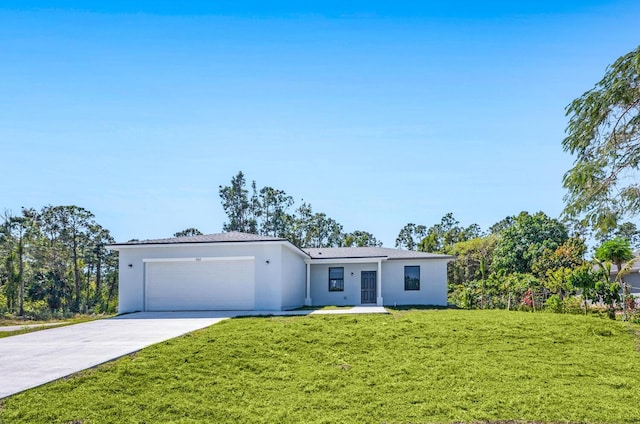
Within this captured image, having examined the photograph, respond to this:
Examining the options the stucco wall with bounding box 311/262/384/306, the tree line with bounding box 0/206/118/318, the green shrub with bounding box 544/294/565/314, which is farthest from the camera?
the tree line with bounding box 0/206/118/318

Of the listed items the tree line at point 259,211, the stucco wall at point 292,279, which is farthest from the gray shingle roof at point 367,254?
the tree line at point 259,211

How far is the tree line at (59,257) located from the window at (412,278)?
20589mm

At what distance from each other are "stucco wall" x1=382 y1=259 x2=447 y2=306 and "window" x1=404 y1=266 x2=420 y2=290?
15 centimetres

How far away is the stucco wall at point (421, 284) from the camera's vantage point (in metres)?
22.7

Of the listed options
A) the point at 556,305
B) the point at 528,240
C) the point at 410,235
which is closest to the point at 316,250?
the point at 556,305

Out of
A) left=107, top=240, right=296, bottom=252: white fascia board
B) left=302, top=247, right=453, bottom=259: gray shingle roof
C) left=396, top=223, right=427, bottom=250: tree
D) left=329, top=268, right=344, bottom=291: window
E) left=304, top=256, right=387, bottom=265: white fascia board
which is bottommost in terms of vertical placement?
left=329, top=268, right=344, bottom=291: window

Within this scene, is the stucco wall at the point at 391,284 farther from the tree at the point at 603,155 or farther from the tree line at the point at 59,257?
the tree line at the point at 59,257

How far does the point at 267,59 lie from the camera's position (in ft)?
45.8

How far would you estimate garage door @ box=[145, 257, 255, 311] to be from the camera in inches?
740

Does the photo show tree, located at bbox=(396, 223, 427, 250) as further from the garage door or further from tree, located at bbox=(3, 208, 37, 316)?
the garage door

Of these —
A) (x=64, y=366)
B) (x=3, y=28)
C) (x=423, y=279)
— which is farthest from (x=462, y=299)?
(x=3, y=28)

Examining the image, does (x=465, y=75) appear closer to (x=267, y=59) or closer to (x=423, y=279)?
(x=267, y=59)

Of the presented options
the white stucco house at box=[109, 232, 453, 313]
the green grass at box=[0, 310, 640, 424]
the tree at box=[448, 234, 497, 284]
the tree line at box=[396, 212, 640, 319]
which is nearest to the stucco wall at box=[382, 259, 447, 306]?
the tree line at box=[396, 212, 640, 319]

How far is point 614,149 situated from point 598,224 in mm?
1439
